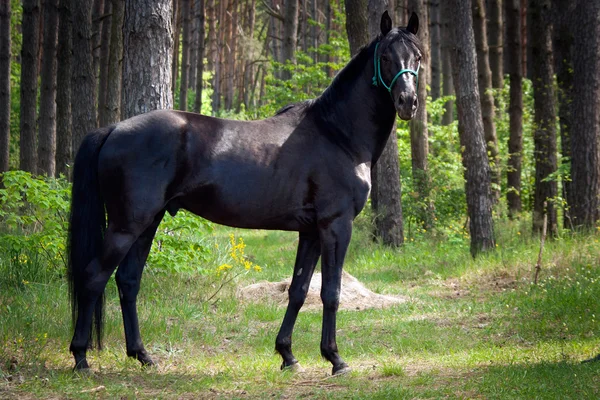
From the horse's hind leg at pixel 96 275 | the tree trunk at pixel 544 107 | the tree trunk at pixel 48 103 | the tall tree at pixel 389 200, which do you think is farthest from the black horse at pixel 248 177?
the tree trunk at pixel 48 103

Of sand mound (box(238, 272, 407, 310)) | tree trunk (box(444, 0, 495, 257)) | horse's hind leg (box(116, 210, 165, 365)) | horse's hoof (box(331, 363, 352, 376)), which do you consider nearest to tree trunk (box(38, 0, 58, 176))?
sand mound (box(238, 272, 407, 310))

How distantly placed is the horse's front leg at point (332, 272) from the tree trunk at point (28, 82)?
45.8 ft

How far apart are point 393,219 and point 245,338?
27.3 feet

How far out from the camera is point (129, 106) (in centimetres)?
938

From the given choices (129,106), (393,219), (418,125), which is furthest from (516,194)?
(129,106)

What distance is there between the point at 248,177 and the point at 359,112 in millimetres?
1214

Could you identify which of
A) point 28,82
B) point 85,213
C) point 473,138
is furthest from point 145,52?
point 28,82

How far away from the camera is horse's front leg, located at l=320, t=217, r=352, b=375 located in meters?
6.27

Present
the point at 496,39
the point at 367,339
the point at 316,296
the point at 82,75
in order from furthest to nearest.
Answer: the point at 496,39
the point at 82,75
the point at 316,296
the point at 367,339

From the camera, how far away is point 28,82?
61.9ft

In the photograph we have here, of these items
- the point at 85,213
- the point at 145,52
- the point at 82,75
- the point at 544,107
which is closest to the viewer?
the point at 85,213

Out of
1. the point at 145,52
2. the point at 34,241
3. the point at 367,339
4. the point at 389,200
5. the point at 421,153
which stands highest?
the point at 145,52

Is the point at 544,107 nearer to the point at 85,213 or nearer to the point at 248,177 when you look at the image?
the point at 248,177

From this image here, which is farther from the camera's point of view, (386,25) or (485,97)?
(485,97)
